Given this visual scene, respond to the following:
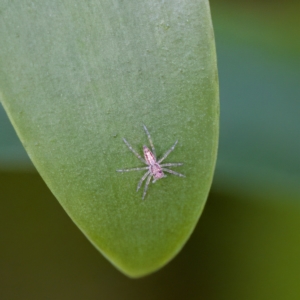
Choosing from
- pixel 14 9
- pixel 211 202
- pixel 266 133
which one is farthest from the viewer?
pixel 211 202

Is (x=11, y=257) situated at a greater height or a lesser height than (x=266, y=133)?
lesser

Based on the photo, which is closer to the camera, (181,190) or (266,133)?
(181,190)

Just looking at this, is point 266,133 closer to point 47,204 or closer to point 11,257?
point 47,204

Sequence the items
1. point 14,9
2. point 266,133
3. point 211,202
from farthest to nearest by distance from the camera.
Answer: point 211,202
point 266,133
point 14,9

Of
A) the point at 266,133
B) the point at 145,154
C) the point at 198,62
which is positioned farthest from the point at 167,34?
the point at 266,133

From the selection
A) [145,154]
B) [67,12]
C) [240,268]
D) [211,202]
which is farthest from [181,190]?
[240,268]

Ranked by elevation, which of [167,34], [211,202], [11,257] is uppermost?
[211,202]
